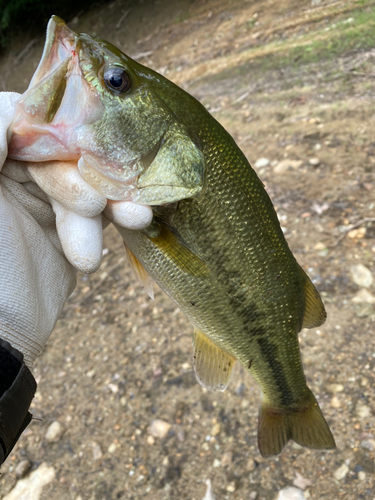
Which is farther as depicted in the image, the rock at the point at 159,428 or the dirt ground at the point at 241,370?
the rock at the point at 159,428

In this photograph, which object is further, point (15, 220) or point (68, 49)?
point (15, 220)

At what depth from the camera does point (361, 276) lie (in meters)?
2.87

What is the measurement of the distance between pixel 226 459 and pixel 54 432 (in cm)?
119

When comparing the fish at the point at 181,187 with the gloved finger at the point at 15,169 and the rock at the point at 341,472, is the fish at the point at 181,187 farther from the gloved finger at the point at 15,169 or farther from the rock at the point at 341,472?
the rock at the point at 341,472

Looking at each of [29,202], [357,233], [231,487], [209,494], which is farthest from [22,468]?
[357,233]

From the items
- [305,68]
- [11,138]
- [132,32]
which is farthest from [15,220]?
[132,32]

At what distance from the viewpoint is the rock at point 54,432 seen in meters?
2.65

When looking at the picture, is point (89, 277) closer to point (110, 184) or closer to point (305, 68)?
point (110, 184)

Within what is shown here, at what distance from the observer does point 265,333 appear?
5.63 ft

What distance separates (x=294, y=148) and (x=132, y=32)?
7.96 metres

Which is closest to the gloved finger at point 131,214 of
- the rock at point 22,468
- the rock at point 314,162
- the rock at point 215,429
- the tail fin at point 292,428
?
the tail fin at point 292,428

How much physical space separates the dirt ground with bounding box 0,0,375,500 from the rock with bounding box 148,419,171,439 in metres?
0.03

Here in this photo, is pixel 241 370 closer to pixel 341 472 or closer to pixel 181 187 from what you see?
pixel 341 472

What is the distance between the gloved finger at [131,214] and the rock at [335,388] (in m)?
1.73
